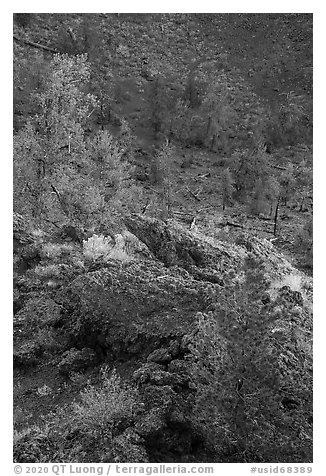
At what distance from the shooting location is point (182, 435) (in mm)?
8578

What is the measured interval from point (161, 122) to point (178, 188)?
960 cm

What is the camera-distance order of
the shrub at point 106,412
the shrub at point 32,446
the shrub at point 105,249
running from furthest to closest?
the shrub at point 105,249, the shrub at point 106,412, the shrub at point 32,446

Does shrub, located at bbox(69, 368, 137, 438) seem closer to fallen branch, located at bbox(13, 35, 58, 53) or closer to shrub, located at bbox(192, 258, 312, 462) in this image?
shrub, located at bbox(192, 258, 312, 462)

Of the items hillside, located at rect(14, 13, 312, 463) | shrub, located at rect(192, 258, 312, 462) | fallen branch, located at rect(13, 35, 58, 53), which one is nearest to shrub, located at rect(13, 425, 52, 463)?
hillside, located at rect(14, 13, 312, 463)

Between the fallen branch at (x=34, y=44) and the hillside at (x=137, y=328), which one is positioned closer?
the hillside at (x=137, y=328)

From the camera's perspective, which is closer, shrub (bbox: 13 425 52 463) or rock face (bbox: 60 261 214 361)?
shrub (bbox: 13 425 52 463)

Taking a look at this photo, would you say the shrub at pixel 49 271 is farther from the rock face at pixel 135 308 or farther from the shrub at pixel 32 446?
the shrub at pixel 32 446

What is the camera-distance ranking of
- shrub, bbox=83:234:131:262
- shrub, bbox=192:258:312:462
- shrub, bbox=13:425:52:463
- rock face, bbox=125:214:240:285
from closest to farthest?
1. shrub, bbox=192:258:312:462
2. shrub, bbox=13:425:52:463
3. rock face, bbox=125:214:240:285
4. shrub, bbox=83:234:131:262

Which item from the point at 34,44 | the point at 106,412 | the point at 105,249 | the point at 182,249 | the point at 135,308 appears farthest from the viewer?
the point at 34,44

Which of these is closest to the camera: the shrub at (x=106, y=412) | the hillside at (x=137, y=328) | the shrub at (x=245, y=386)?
the shrub at (x=245, y=386)

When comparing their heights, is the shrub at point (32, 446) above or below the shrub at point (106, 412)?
below

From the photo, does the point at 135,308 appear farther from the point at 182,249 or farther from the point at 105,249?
the point at 105,249

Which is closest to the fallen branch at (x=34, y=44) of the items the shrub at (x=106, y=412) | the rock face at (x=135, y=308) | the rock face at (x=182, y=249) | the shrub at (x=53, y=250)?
the shrub at (x=53, y=250)

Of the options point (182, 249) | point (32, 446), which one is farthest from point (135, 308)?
point (32, 446)
